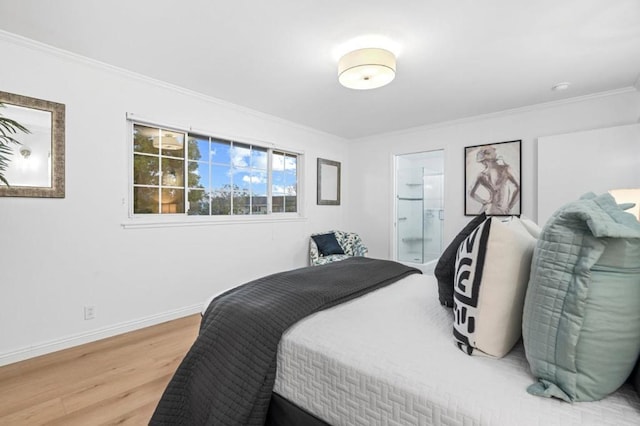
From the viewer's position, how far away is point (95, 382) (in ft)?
6.39

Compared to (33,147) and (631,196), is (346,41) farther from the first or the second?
(33,147)

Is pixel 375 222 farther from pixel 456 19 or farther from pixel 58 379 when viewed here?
pixel 58 379

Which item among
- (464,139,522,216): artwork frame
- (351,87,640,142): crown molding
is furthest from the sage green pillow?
(351,87,640,142): crown molding

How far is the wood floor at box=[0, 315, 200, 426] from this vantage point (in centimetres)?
164

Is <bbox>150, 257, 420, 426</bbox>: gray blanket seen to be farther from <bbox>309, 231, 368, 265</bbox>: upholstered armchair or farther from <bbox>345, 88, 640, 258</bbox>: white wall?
<bbox>345, 88, 640, 258</bbox>: white wall

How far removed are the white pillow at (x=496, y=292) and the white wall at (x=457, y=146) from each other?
9.73 feet

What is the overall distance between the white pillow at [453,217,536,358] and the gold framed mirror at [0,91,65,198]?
9.80ft

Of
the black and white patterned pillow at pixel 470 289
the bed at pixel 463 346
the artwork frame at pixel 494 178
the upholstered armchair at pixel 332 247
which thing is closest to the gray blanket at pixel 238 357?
the bed at pixel 463 346

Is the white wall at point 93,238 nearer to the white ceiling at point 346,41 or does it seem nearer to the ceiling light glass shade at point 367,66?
the white ceiling at point 346,41

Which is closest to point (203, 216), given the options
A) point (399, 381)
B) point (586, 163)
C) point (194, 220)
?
point (194, 220)

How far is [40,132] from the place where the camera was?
2.31m

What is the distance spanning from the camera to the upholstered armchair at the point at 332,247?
4.18 meters

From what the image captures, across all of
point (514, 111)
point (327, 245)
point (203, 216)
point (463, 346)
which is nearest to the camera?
point (463, 346)

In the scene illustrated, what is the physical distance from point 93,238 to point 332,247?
281 cm
